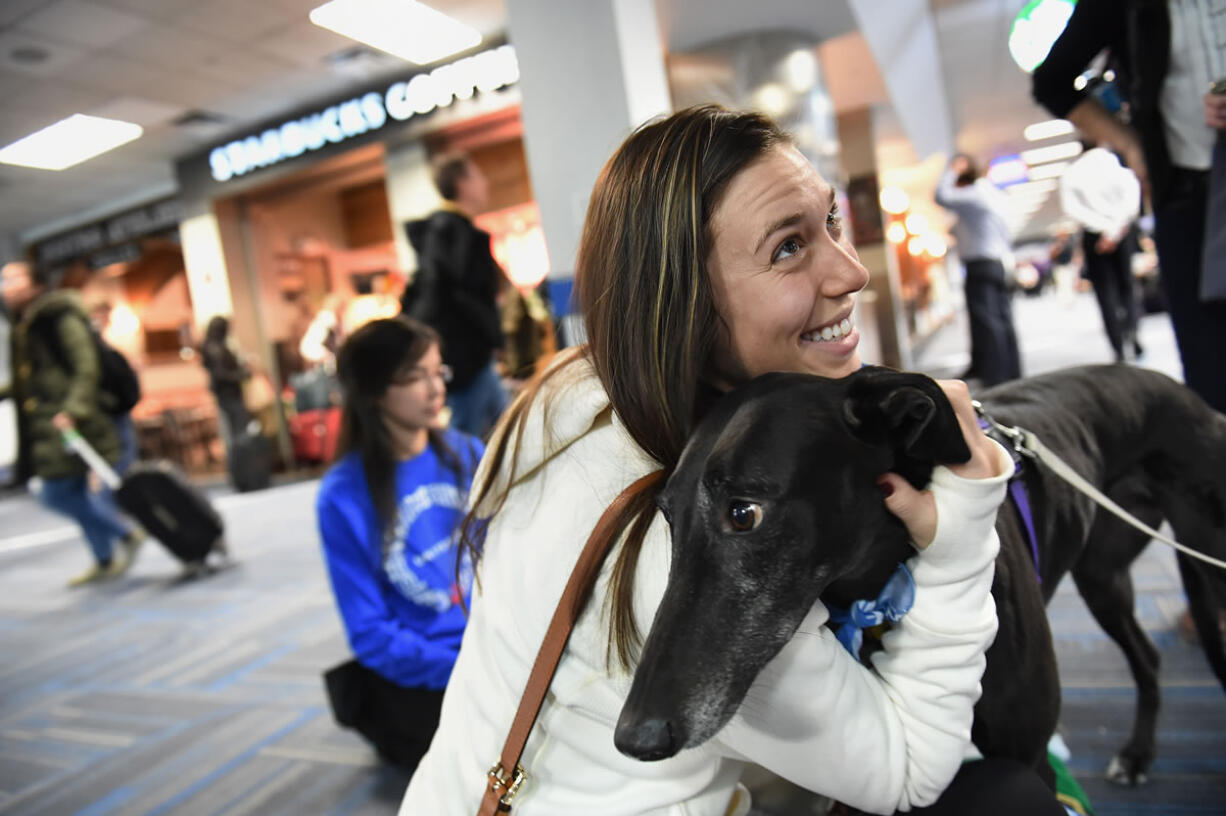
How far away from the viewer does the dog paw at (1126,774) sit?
1.63 meters

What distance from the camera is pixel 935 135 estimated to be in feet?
45.3


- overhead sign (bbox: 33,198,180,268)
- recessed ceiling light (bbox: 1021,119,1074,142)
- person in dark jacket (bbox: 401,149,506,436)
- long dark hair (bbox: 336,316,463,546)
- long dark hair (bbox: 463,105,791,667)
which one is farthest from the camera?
recessed ceiling light (bbox: 1021,119,1074,142)

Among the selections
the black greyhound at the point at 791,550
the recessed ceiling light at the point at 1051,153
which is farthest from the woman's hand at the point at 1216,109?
the recessed ceiling light at the point at 1051,153

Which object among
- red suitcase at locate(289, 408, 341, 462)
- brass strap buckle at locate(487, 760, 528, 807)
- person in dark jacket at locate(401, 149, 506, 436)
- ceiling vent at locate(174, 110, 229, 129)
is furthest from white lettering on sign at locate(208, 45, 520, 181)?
brass strap buckle at locate(487, 760, 528, 807)

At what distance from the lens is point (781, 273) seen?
990mm

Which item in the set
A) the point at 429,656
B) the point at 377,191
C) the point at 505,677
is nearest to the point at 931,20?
the point at 377,191

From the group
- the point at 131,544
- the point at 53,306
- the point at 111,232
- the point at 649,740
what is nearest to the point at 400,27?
the point at 53,306

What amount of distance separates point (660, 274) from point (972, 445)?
15.7 inches

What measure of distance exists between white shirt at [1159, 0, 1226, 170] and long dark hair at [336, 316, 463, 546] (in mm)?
1880

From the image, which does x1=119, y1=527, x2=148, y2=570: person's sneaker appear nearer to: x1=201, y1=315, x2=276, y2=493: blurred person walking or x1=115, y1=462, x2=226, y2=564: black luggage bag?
x1=115, y1=462, x2=226, y2=564: black luggage bag

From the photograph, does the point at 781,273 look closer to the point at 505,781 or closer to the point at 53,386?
the point at 505,781

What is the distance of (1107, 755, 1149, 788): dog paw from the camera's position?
5.36 ft

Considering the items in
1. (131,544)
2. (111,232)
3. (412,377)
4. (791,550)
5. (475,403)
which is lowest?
(131,544)

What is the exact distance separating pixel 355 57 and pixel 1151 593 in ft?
22.3
